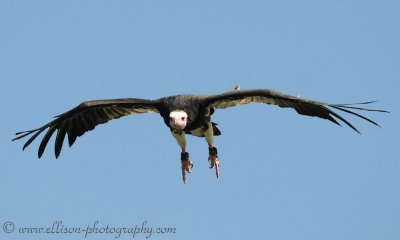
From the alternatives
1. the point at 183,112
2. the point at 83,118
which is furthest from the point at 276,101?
the point at 83,118

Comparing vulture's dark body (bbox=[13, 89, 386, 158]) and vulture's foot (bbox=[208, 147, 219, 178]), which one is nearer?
vulture's dark body (bbox=[13, 89, 386, 158])

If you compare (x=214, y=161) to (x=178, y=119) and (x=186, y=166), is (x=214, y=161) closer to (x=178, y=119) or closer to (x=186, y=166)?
(x=186, y=166)

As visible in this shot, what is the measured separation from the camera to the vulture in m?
19.2

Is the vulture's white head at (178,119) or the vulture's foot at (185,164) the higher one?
the vulture's white head at (178,119)

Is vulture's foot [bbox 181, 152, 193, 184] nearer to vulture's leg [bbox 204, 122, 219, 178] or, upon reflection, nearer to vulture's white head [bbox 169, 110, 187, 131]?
vulture's leg [bbox 204, 122, 219, 178]

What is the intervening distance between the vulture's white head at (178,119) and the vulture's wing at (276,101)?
0.66 m

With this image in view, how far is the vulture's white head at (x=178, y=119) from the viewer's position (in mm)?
19891

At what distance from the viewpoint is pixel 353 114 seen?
59.7ft

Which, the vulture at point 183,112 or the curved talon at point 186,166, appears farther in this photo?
the curved talon at point 186,166

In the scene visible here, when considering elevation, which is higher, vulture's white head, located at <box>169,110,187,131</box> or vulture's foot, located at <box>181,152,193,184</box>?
vulture's white head, located at <box>169,110,187,131</box>

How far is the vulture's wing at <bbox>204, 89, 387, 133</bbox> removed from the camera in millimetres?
18766

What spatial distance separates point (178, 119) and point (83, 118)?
3.45 m

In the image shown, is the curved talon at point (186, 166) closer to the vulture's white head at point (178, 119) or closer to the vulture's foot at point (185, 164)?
the vulture's foot at point (185, 164)

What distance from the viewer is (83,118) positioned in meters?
22.4
